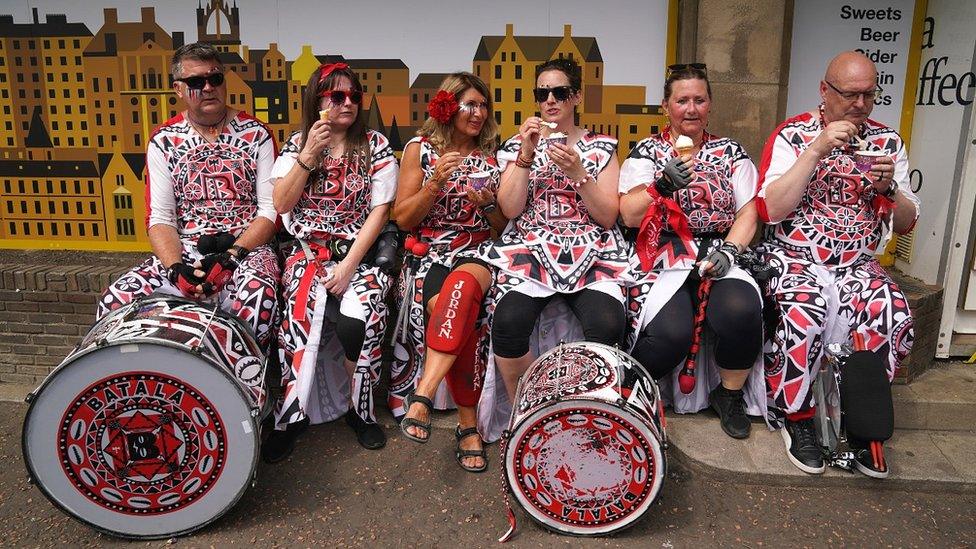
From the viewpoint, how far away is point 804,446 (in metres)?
3.27

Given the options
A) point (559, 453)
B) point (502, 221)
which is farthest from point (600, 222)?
point (559, 453)

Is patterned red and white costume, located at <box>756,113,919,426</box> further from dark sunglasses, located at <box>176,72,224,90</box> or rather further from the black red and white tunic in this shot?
dark sunglasses, located at <box>176,72,224,90</box>

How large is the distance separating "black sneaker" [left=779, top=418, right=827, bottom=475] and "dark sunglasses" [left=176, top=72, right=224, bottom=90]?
3451 mm

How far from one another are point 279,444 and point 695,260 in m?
2.32

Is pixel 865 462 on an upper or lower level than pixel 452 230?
lower

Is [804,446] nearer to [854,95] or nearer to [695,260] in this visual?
[695,260]

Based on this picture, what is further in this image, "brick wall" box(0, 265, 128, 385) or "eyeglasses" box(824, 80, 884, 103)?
"brick wall" box(0, 265, 128, 385)

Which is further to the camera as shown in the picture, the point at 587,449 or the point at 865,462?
the point at 865,462

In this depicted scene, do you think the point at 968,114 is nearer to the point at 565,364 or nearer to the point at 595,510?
the point at 565,364

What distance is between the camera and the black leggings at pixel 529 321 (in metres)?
3.23

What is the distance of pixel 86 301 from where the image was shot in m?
4.09

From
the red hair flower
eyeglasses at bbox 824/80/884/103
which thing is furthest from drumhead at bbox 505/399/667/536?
eyeglasses at bbox 824/80/884/103

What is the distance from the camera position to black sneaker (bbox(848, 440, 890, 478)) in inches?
121

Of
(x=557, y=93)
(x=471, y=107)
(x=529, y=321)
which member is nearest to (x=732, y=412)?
(x=529, y=321)
